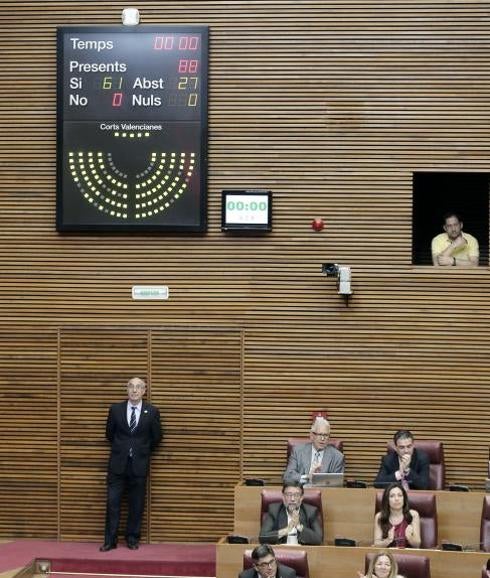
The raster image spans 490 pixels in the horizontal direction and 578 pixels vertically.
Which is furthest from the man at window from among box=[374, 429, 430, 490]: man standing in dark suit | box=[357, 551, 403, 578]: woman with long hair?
box=[357, 551, 403, 578]: woman with long hair

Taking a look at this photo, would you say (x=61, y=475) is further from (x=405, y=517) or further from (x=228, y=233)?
(x=405, y=517)

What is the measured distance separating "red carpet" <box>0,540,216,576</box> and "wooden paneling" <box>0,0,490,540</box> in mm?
342

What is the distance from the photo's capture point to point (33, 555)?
8.36 m

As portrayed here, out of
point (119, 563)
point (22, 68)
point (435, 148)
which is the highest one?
point (22, 68)

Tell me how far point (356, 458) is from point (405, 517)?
1468 mm

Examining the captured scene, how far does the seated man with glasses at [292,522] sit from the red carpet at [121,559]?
0.92 m

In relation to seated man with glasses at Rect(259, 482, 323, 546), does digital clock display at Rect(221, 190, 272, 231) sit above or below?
above

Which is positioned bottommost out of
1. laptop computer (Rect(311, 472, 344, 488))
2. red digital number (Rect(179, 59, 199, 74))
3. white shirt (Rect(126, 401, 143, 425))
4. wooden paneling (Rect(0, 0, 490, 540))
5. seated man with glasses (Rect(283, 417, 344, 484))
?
laptop computer (Rect(311, 472, 344, 488))

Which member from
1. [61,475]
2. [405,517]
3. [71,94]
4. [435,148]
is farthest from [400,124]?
[61,475]

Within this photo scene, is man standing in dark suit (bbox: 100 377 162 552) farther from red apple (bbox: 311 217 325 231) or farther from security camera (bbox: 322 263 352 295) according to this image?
red apple (bbox: 311 217 325 231)

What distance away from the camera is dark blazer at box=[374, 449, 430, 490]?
7918mm

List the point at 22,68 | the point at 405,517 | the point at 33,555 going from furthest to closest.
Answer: the point at 22,68 < the point at 33,555 < the point at 405,517

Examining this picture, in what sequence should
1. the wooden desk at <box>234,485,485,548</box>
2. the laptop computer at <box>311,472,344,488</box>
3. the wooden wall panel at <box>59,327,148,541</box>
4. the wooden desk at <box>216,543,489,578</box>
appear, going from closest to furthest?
1. the wooden desk at <box>216,543,489,578</box>
2. the wooden desk at <box>234,485,485,548</box>
3. the laptop computer at <box>311,472,344,488</box>
4. the wooden wall panel at <box>59,327,148,541</box>

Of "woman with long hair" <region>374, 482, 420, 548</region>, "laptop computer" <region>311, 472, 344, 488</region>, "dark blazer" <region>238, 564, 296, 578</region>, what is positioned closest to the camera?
"dark blazer" <region>238, 564, 296, 578</region>
